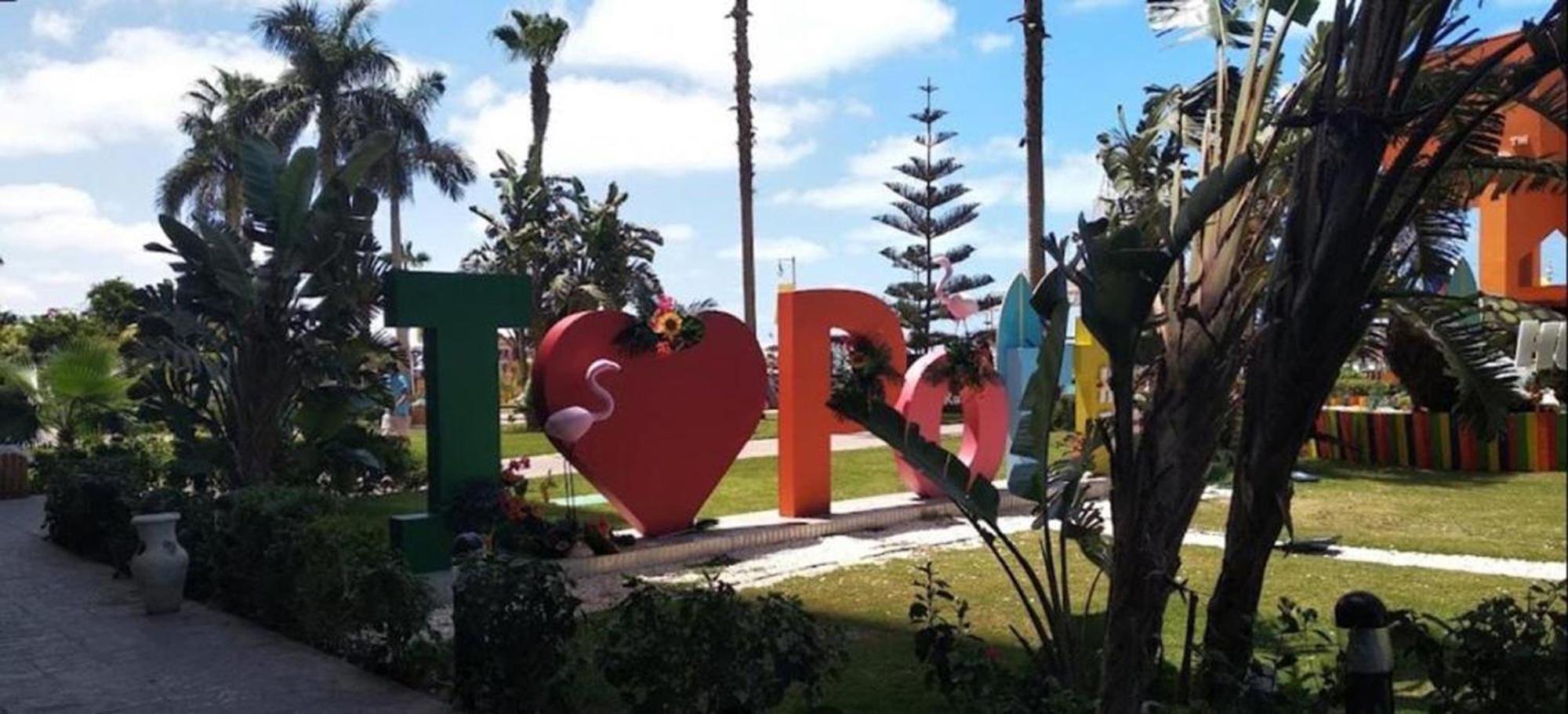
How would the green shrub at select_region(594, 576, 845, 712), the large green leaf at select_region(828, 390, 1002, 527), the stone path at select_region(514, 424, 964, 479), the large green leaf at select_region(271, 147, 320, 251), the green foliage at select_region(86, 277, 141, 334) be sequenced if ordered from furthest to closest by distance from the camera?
1. the green foliage at select_region(86, 277, 141, 334)
2. the stone path at select_region(514, 424, 964, 479)
3. the large green leaf at select_region(271, 147, 320, 251)
4. the large green leaf at select_region(828, 390, 1002, 527)
5. the green shrub at select_region(594, 576, 845, 712)

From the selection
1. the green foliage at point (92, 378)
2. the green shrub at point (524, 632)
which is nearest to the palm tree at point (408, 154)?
the green foliage at point (92, 378)

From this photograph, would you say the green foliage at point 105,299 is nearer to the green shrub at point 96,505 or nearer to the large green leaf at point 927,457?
the green shrub at point 96,505

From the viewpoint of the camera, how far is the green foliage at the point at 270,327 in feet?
38.7

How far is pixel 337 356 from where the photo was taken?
39.0ft

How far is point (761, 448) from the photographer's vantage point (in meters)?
24.4

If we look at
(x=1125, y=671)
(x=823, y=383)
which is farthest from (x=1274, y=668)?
(x=823, y=383)

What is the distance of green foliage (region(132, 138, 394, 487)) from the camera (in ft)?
38.7

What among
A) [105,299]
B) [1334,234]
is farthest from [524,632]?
[105,299]

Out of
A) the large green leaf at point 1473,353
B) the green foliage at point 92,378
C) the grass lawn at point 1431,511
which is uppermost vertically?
the green foliage at point 92,378

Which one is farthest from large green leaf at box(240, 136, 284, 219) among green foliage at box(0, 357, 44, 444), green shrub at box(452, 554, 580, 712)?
green shrub at box(452, 554, 580, 712)

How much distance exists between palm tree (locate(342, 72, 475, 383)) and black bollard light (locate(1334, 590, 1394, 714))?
38.3 m

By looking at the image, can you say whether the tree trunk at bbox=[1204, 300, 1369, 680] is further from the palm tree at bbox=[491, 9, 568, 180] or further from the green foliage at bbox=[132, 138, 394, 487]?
the palm tree at bbox=[491, 9, 568, 180]

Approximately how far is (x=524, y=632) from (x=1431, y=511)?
1189 centimetres

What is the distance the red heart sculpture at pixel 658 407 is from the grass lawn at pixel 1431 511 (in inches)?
193
